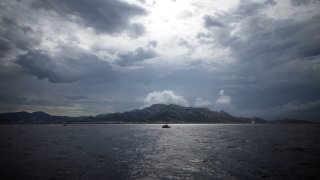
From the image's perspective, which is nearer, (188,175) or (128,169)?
(188,175)

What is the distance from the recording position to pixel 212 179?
119 ft

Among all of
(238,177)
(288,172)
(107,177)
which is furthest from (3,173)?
(288,172)

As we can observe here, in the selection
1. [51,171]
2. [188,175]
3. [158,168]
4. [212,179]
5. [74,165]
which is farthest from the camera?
[74,165]

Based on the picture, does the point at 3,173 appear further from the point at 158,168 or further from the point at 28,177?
the point at 158,168

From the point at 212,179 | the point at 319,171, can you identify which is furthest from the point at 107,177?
the point at 319,171

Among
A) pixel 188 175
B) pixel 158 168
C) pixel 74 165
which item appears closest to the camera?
pixel 188 175

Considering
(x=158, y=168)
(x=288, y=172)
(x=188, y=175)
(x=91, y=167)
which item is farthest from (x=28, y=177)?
(x=288, y=172)

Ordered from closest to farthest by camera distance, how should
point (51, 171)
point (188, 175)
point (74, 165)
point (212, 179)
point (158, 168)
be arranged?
point (212, 179) < point (188, 175) < point (51, 171) < point (158, 168) < point (74, 165)

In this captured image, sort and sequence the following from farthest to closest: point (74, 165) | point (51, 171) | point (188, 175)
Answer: point (74, 165) → point (51, 171) → point (188, 175)

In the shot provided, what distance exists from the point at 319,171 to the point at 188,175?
72.2 feet

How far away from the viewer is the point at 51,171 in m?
41.7

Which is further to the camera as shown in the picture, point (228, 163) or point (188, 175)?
point (228, 163)

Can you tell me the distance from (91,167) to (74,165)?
4.40 metres

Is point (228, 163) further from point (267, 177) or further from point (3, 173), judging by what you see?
point (3, 173)
